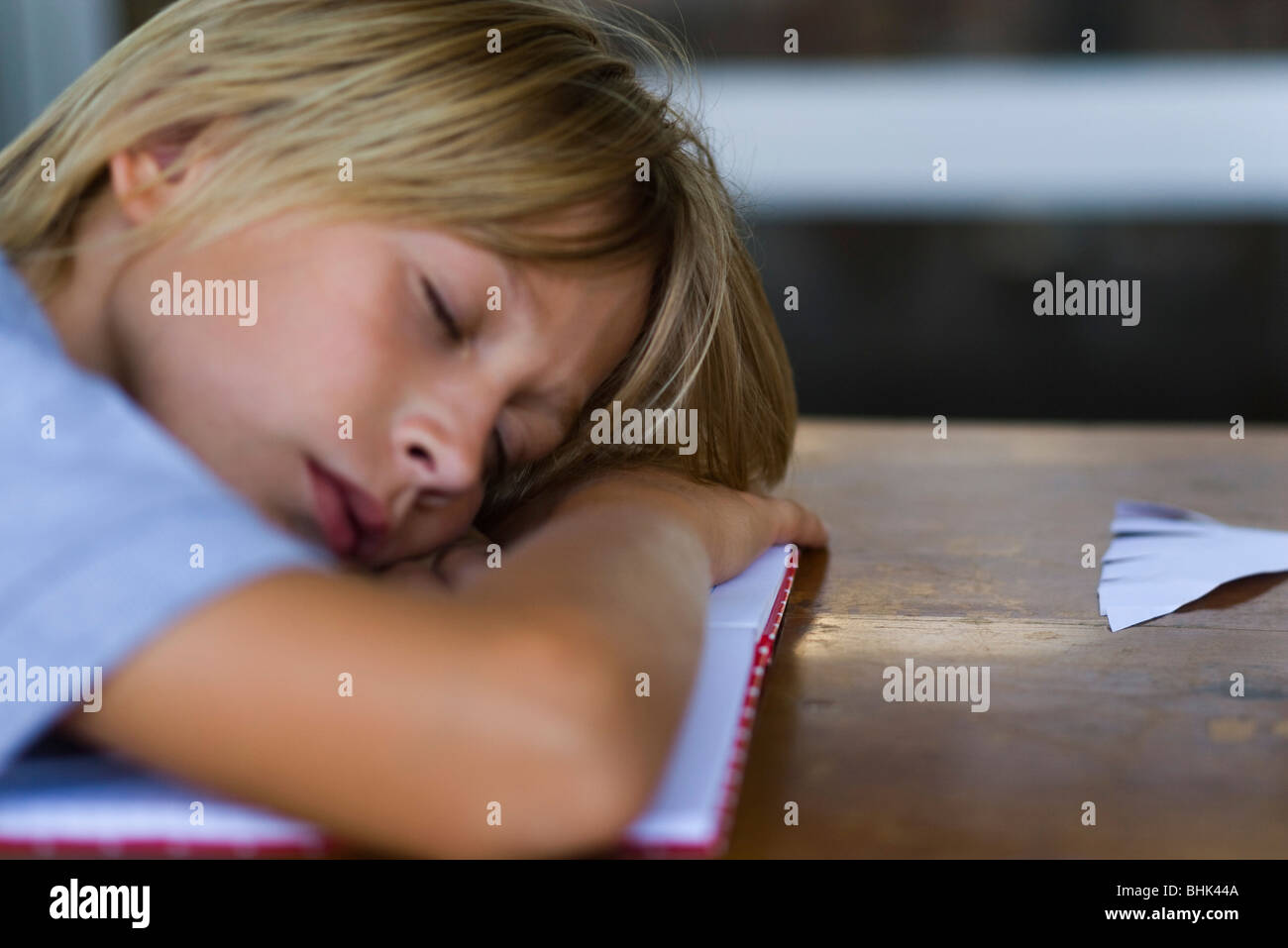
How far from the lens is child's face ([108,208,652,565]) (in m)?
0.63

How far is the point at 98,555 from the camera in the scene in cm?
45

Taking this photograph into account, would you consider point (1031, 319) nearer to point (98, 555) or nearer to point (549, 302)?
point (549, 302)

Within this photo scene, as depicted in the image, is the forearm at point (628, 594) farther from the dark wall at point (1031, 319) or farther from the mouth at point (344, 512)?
the dark wall at point (1031, 319)

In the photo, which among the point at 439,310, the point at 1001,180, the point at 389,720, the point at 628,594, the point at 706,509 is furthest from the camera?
the point at 1001,180

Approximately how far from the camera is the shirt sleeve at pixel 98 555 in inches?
17.5

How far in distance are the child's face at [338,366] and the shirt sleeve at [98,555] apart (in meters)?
0.13

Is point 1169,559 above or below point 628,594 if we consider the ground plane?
below

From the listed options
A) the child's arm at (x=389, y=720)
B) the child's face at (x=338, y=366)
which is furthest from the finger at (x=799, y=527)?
the child's arm at (x=389, y=720)

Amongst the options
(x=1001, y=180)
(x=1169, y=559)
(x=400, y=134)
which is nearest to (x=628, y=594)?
(x=400, y=134)

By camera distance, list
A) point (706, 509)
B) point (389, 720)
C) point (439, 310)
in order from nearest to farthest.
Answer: point (389, 720) < point (439, 310) < point (706, 509)

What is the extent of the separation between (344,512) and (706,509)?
220 millimetres
